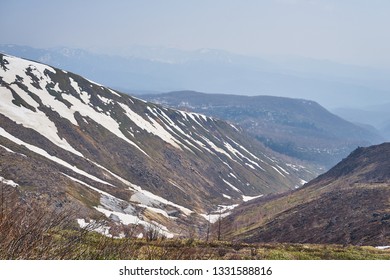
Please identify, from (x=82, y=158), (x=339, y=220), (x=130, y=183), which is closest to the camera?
(x=339, y=220)

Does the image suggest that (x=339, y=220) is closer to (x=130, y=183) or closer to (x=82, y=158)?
(x=82, y=158)

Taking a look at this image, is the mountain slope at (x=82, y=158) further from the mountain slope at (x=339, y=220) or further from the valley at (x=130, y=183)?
the mountain slope at (x=339, y=220)

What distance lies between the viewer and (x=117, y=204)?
118500mm

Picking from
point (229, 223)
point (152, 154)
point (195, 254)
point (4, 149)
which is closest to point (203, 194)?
point (152, 154)

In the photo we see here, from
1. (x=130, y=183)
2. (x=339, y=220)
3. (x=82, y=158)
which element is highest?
(x=82, y=158)

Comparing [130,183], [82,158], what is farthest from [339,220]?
[130,183]

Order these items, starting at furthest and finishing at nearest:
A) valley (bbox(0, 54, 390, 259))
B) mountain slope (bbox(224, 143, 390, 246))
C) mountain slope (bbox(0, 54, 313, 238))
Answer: mountain slope (bbox(0, 54, 313, 238)), valley (bbox(0, 54, 390, 259)), mountain slope (bbox(224, 143, 390, 246))

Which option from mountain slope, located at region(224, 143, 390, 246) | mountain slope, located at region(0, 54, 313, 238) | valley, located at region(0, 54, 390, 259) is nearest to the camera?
mountain slope, located at region(224, 143, 390, 246)

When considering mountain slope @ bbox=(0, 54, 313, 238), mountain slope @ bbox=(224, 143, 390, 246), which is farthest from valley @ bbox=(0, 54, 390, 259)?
mountain slope @ bbox=(0, 54, 313, 238)

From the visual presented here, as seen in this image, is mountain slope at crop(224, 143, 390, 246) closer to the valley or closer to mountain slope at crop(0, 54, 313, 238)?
the valley

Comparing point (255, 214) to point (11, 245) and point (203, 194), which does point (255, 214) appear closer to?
point (203, 194)

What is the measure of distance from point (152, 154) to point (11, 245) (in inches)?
7268

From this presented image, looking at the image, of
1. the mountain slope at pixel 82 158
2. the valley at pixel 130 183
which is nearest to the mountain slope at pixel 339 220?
the valley at pixel 130 183
